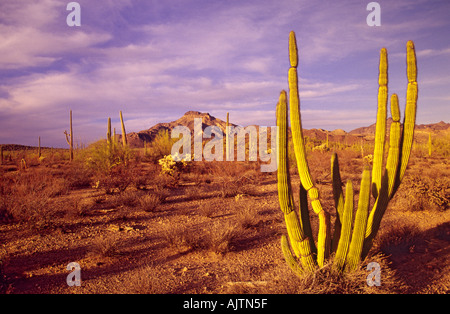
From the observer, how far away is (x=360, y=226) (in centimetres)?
378

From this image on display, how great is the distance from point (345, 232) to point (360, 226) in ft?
0.72

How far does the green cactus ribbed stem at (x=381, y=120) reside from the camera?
12.9ft

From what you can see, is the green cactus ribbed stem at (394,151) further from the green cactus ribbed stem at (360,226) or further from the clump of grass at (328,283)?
the clump of grass at (328,283)

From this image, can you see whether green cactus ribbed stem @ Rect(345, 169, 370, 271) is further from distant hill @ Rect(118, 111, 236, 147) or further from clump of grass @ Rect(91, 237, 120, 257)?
distant hill @ Rect(118, 111, 236, 147)

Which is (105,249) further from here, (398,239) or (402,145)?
(398,239)

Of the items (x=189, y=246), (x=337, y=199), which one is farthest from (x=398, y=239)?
(x=189, y=246)

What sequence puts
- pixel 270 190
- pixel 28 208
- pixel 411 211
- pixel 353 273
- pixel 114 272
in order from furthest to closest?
1. pixel 270 190
2. pixel 411 211
3. pixel 28 208
4. pixel 114 272
5. pixel 353 273

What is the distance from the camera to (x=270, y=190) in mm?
12266

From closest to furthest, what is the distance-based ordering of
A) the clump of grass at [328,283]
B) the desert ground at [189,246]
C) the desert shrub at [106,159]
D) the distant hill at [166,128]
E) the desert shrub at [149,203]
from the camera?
the clump of grass at [328,283] → the desert ground at [189,246] → the desert shrub at [149,203] → the desert shrub at [106,159] → the distant hill at [166,128]

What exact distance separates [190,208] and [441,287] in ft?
22.3

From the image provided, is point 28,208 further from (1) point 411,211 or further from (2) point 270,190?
(1) point 411,211

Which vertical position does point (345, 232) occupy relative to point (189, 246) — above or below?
above

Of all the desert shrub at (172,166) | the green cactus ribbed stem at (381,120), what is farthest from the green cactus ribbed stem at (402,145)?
the desert shrub at (172,166)
